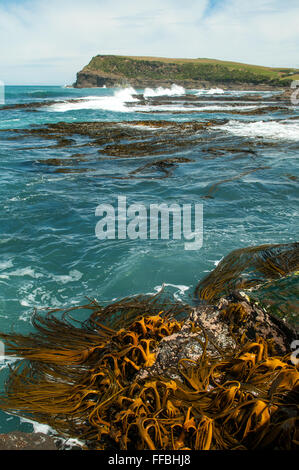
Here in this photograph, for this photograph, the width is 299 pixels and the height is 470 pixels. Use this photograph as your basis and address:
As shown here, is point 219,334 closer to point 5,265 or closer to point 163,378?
point 163,378

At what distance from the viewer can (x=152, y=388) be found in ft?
9.58

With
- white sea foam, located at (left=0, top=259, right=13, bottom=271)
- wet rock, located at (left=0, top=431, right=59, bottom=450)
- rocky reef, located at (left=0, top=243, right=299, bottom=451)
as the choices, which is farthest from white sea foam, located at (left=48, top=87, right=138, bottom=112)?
wet rock, located at (left=0, top=431, right=59, bottom=450)

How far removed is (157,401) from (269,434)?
3.19ft

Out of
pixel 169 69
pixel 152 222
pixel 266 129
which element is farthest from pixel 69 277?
pixel 169 69

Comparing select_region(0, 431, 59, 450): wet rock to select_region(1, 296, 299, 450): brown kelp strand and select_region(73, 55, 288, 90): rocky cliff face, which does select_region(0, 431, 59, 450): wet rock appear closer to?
select_region(1, 296, 299, 450): brown kelp strand

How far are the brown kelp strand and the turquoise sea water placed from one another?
46 centimetres

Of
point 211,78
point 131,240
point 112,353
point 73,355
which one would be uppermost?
point 211,78

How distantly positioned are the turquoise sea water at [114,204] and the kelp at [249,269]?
0.30 m

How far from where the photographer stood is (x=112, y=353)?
144 inches

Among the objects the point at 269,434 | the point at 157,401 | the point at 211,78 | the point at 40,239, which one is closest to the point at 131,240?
the point at 40,239

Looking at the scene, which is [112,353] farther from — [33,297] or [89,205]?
[89,205]

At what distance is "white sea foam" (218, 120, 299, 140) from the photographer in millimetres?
19422

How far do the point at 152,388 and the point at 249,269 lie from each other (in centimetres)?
350

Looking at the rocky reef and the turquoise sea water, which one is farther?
the turquoise sea water
